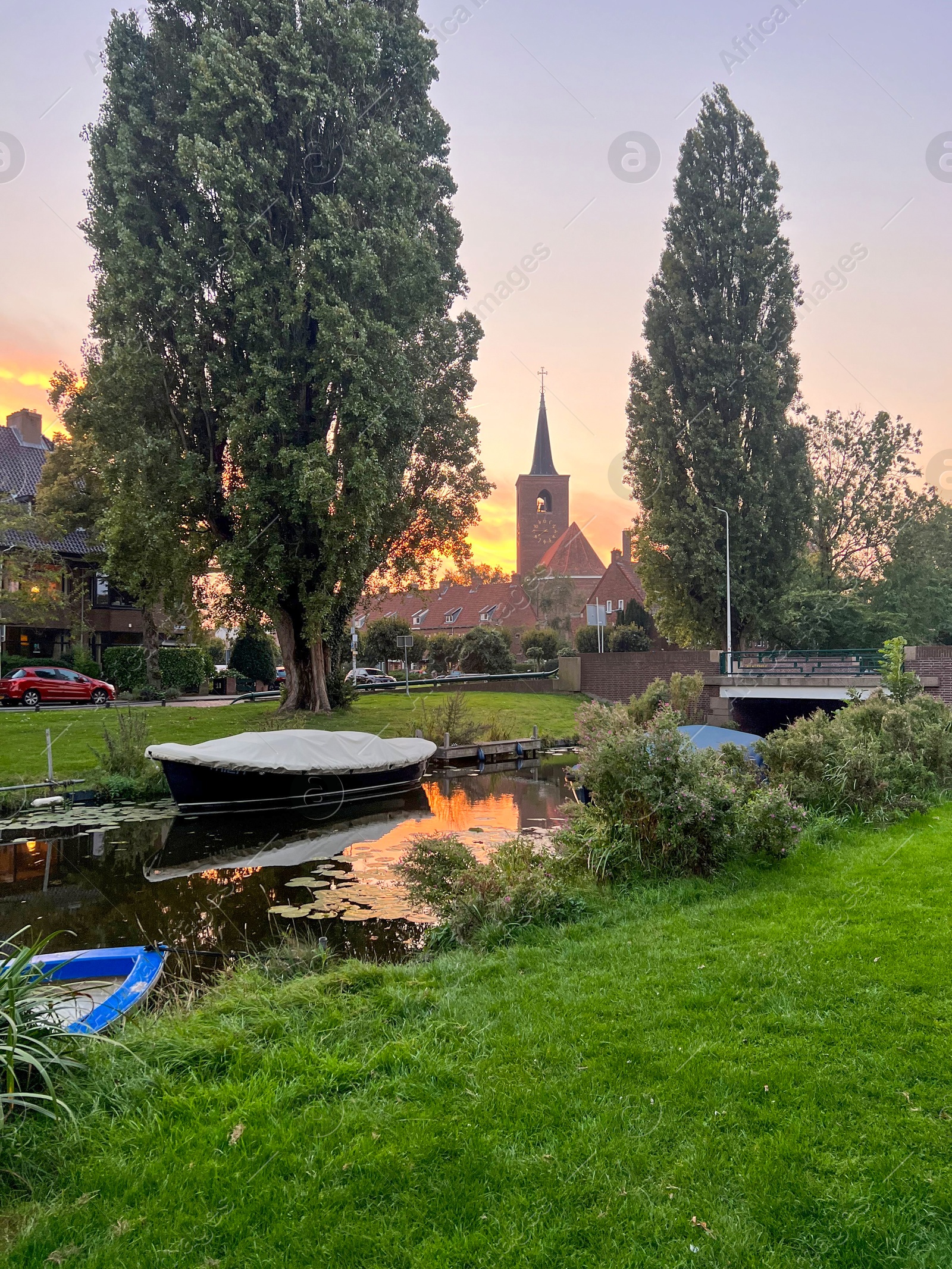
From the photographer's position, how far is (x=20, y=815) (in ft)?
48.1

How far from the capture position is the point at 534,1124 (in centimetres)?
360

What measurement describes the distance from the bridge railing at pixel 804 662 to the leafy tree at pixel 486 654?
60.1 feet

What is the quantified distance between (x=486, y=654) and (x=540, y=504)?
151 ft

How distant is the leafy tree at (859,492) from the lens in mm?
40594

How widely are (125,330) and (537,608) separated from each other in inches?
1946

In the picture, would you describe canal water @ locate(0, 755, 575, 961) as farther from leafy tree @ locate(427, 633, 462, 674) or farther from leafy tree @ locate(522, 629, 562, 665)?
leafy tree @ locate(522, 629, 562, 665)

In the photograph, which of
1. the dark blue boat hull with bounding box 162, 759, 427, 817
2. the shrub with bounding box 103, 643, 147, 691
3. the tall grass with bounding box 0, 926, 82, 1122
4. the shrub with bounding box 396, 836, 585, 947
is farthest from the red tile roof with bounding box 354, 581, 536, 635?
the tall grass with bounding box 0, 926, 82, 1122

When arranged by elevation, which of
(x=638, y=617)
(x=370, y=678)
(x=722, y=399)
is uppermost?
(x=722, y=399)

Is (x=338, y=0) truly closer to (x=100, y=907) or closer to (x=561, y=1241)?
(x=100, y=907)

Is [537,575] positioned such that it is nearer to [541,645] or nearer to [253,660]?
[541,645]

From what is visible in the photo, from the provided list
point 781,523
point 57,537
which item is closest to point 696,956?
point 781,523

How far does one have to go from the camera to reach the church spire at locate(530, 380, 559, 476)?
90.2 meters

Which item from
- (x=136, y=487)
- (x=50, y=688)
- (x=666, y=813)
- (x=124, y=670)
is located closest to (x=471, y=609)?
(x=124, y=670)

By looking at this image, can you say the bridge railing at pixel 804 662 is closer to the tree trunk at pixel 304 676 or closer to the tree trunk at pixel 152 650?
the tree trunk at pixel 304 676
